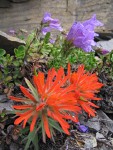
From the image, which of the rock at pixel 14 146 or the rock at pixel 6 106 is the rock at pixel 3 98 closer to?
the rock at pixel 6 106

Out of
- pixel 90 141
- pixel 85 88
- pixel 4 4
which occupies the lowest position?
pixel 90 141

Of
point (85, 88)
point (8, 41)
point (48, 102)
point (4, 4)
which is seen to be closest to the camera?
point (48, 102)

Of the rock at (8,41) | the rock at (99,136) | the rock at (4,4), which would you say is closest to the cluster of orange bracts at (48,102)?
the rock at (99,136)

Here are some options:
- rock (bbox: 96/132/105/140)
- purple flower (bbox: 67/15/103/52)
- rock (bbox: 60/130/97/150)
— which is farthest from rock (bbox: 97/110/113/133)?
purple flower (bbox: 67/15/103/52)

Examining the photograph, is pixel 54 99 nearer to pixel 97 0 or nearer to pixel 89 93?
pixel 89 93

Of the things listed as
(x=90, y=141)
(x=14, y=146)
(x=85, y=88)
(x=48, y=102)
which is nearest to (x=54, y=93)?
(x=48, y=102)

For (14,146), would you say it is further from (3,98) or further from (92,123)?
(92,123)

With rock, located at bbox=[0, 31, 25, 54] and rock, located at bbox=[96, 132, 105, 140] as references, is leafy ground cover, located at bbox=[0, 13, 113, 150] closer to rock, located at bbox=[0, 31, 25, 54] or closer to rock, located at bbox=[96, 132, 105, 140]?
rock, located at bbox=[96, 132, 105, 140]

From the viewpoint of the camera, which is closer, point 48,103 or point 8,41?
point 48,103

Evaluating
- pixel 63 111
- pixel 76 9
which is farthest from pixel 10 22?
pixel 63 111
